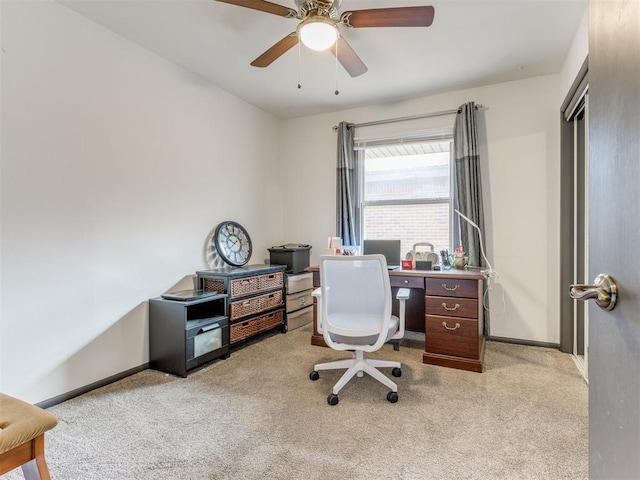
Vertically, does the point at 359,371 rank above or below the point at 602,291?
below

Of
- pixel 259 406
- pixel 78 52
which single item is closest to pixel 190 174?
pixel 78 52

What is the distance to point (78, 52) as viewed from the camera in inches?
88.4

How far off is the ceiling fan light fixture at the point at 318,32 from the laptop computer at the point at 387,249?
6.29 feet

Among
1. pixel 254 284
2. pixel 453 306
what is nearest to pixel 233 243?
pixel 254 284

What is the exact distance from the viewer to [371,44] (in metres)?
2.61

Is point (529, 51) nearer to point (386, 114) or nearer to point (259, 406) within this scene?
point (386, 114)

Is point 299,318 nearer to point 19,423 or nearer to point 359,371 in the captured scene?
point 359,371

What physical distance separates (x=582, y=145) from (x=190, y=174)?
3390 millimetres

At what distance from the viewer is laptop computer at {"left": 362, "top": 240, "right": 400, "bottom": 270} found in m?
3.27

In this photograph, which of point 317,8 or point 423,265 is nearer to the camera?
point 317,8

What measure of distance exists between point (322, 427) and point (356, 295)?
80 centimetres

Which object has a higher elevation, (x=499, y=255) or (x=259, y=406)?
(x=499, y=255)

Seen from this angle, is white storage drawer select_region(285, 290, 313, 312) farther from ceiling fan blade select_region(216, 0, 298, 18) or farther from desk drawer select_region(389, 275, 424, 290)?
ceiling fan blade select_region(216, 0, 298, 18)

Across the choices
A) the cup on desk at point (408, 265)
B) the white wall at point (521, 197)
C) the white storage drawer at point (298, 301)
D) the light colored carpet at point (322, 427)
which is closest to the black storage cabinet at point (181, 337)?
the light colored carpet at point (322, 427)
